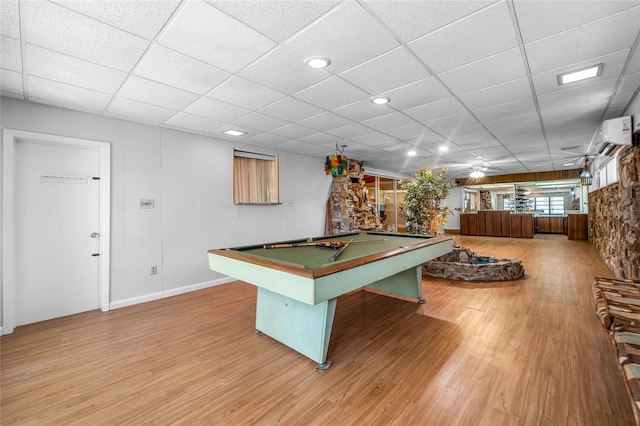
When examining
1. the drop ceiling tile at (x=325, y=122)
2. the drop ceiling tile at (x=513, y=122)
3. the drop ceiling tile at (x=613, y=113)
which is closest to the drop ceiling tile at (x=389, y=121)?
the drop ceiling tile at (x=325, y=122)

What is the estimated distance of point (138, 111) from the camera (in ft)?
11.3

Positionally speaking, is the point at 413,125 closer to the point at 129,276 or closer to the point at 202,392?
the point at 202,392

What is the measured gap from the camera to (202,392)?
1.98m

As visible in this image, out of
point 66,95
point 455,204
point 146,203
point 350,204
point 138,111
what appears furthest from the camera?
point 455,204

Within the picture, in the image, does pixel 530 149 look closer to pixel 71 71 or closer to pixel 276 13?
pixel 276 13

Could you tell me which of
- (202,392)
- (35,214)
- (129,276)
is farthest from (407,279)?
(35,214)

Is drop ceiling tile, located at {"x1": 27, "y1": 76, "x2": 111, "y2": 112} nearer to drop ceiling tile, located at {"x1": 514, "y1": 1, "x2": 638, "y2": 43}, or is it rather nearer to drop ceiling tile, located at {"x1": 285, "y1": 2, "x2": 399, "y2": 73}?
drop ceiling tile, located at {"x1": 285, "y1": 2, "x2": 399, "y2": 73}

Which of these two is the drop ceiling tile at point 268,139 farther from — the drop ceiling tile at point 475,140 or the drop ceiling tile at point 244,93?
the drop ceiling tile at point 475,140

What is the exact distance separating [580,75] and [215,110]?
150 inches

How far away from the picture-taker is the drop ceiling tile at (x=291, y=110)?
3.22 metres

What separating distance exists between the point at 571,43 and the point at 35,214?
17.9 ft

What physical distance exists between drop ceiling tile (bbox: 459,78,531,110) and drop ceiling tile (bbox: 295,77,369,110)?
3.89 ft

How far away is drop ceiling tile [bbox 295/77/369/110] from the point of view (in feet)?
8.97

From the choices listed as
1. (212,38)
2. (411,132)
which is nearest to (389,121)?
(411,132)
